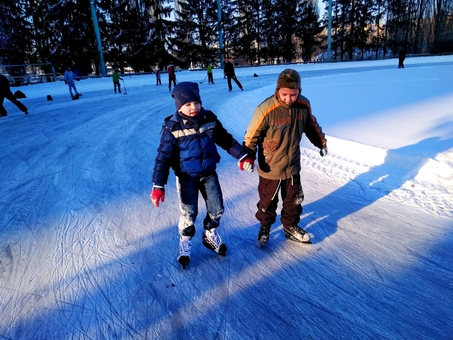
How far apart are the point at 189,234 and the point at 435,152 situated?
305 centimetres

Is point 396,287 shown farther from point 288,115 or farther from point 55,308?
point 55,308

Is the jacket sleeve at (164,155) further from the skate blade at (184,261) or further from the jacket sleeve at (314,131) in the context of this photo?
the jacket sleeve at (314,131)

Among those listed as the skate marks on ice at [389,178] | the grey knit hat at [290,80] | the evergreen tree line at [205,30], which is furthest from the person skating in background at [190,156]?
the evergreen tree line at [205,30]

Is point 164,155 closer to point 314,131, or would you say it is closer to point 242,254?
point 242,254

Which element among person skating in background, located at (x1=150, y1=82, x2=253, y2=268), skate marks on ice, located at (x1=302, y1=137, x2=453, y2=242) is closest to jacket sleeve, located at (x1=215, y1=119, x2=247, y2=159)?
person skating in background, located at (x1=150, y1=82, x2=253, y2=268)

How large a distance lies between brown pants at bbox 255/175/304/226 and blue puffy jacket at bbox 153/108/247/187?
14.2 inches

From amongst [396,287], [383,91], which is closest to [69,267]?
[396,287]

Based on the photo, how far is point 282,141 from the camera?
2.12 meters

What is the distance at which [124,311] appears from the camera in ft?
5.86

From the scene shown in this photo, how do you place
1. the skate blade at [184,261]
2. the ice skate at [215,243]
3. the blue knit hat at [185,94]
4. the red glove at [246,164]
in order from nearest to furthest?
the blue knit hat at [185,94] → the red glove at [246,164] → the skate blade at [184,261] → the ice skate at [215,243]

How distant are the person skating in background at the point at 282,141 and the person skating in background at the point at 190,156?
0.18 m

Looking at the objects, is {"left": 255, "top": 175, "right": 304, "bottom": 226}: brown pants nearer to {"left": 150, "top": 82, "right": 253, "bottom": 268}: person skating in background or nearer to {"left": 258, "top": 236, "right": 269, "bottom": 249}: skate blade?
{"left": 258, "top": 236, "right": 269, "bottom": 249}: skate blade

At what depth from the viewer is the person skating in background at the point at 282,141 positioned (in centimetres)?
203

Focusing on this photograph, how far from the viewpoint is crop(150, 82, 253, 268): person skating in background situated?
1.91 m
